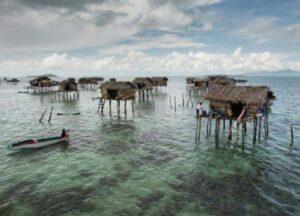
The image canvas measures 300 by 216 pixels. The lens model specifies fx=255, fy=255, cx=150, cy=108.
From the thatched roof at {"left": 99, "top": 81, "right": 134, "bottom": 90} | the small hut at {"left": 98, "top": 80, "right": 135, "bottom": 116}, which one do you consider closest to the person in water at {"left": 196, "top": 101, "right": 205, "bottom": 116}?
the small hut at {"left": 98, "top": 80, "right": 135, "bottom": 116}

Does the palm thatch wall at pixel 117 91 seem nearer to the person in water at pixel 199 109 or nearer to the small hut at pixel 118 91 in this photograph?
the small hut at pixel 118 91

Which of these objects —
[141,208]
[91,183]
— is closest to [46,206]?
[91,183]

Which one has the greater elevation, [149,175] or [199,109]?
[199,109]

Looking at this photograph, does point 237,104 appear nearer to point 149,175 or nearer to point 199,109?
point 199,109

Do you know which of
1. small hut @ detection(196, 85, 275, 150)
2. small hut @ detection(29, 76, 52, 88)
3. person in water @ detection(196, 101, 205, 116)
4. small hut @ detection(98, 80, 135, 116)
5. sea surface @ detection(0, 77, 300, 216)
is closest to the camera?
sea surface @ detection(0, 77, 300, 216)

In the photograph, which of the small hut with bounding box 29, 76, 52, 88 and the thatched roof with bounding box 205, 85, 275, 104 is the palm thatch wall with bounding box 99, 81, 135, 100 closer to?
the thatched roof with bounding box 205, 85, 275, 104

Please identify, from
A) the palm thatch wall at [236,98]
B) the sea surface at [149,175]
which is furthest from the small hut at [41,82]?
the palm thatch wall at [236,98]

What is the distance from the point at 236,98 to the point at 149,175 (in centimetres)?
1318

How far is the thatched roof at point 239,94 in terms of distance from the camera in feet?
85.1

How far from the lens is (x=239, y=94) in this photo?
27.0 metres

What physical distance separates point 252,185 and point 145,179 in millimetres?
7597

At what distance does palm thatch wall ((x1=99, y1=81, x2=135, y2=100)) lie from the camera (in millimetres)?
44312

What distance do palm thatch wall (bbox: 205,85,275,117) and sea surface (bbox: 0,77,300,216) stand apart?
372 cm

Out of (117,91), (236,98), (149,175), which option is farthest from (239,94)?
(117,91)
